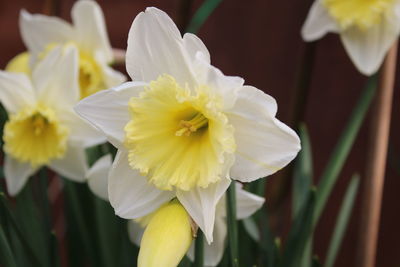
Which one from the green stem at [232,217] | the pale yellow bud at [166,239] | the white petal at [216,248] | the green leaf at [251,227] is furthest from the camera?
the green leaf at [251,227]

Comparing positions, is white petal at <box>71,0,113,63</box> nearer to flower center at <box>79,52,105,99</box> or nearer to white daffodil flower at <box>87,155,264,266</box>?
flower center at <box>79,52,105,99</box>

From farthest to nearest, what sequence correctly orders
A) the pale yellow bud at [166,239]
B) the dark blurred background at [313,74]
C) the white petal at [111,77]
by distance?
the dark blurred background at [313,74]
the white petal at [111,77]
the pale yellow bud at [166,239]

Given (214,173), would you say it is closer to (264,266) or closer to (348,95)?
(264,266)

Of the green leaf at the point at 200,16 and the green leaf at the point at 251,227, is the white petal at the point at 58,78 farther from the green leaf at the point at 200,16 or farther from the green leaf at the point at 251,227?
the green leaf at the point at 251,227

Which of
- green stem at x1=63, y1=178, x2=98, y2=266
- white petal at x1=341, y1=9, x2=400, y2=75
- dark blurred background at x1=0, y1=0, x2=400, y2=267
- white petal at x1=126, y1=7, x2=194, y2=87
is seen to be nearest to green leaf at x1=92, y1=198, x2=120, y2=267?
green stem at x1=63, y1=178, x2=98, y2=266

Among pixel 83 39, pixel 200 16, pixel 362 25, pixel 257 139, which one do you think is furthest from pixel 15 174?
pixel 362 25

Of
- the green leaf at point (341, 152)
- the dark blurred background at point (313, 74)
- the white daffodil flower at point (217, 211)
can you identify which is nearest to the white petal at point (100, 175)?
the white daffodil flower at point (217, 211)
